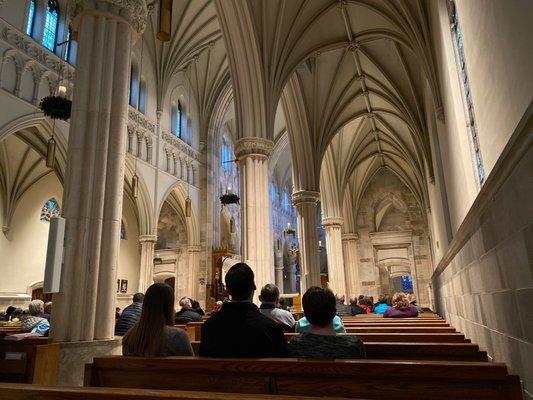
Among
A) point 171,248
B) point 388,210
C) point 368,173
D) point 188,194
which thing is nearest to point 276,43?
point 188,194

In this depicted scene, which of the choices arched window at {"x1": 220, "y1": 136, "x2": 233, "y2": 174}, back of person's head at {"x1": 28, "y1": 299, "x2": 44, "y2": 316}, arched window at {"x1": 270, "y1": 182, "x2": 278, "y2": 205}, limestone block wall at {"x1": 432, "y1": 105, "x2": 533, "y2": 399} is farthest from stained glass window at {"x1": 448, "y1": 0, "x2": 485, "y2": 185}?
arched window at {"x1": 270, "y1": 182, "x2": 278, "y2": 205}

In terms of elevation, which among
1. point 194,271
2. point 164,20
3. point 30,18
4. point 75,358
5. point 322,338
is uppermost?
point 30,18

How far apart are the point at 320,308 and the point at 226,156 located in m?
22.1

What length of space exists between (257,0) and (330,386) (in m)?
10.9

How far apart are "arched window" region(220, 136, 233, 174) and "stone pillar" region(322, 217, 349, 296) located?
6.48m

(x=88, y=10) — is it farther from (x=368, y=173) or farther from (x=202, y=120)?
(x=368, y=173)

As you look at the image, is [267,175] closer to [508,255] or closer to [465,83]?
[465,83]

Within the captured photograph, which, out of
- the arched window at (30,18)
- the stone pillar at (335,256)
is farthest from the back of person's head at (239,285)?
the stone pillar at (335,256)

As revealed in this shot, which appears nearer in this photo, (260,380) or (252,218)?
(260,380)

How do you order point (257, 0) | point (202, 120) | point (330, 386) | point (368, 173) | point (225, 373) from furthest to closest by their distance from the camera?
point (368, 173) → point (202, 120) → point (257, 0) → point (225, 373) → point (330, 386)

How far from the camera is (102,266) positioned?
4.89m

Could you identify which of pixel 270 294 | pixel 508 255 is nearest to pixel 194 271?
pixel 270 294

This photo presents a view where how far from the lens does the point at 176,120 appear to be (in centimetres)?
1998

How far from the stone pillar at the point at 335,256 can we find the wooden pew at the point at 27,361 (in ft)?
55.5
